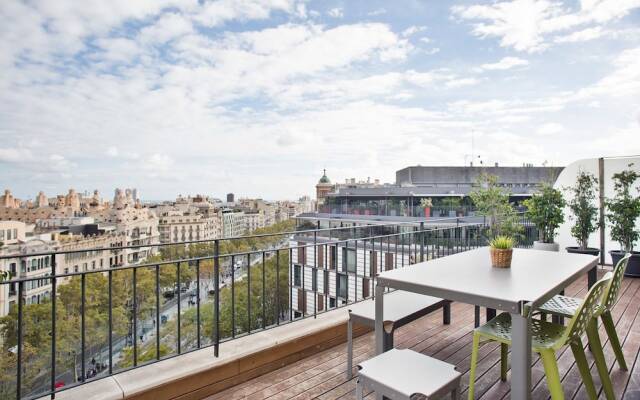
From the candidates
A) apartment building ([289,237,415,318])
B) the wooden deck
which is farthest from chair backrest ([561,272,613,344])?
apartment building ([289,237,415,318])

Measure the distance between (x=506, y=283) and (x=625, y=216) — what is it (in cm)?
489

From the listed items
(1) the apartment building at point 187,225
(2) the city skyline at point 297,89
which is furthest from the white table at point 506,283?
(1) the apartment building at point 187,225

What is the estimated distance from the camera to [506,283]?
1986mm

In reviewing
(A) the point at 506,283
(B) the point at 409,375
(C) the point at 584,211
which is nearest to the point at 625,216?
Answer: (C) the point at 584,211

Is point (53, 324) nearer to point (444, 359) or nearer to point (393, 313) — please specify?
point (393, 313)

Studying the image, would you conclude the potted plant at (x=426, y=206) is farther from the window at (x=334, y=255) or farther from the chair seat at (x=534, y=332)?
the chair seat at (x=534, y=332)

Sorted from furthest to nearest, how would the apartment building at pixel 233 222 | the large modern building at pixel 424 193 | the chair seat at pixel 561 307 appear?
the apartment building at pixel 233 222
the large modern building at pixel 424 193
the chair seat at pixel 561 307

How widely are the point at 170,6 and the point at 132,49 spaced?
20528mm

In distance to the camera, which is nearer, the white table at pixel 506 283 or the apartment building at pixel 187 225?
the white table at pixel 506 283

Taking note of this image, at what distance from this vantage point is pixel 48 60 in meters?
30.5

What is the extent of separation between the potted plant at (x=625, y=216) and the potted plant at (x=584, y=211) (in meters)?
0.34

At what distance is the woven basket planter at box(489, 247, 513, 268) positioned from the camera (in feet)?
7.84

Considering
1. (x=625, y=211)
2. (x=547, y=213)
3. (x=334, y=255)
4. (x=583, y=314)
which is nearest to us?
(x=583, y=314)

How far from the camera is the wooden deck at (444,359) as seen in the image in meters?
2.26
